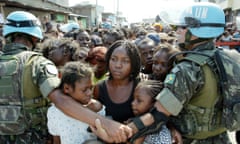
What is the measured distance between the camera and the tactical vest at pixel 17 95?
7.02 ft

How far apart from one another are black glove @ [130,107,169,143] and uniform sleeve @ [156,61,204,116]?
2.8 inches

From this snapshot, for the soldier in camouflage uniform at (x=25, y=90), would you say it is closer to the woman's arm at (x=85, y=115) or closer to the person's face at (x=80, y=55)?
the woman's arm at (x=85, y=115)

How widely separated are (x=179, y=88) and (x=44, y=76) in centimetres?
101

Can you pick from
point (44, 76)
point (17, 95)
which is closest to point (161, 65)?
point (44, 76)

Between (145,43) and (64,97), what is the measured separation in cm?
176

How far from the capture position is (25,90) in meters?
2.15

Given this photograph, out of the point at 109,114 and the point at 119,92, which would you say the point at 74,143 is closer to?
the point at 109,114

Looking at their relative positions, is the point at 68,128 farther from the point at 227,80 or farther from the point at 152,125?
the point at 227,80

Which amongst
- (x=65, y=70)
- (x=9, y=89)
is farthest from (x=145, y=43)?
(x=9, y=89)

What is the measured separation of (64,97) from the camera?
2020 millimetres

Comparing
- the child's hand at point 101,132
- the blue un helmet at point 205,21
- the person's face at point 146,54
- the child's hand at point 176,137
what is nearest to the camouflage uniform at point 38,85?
the child's hand at point 101,132

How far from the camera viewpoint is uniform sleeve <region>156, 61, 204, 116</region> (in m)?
1.82

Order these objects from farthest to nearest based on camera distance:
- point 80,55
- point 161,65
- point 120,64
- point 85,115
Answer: point 80,55, point 161,65, point 120,64, point 85,115


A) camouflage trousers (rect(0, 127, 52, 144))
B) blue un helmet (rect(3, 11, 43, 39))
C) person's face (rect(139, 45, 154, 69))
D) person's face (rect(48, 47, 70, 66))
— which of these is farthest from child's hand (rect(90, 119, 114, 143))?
person's face (rect(139, 45, 154, 69))
